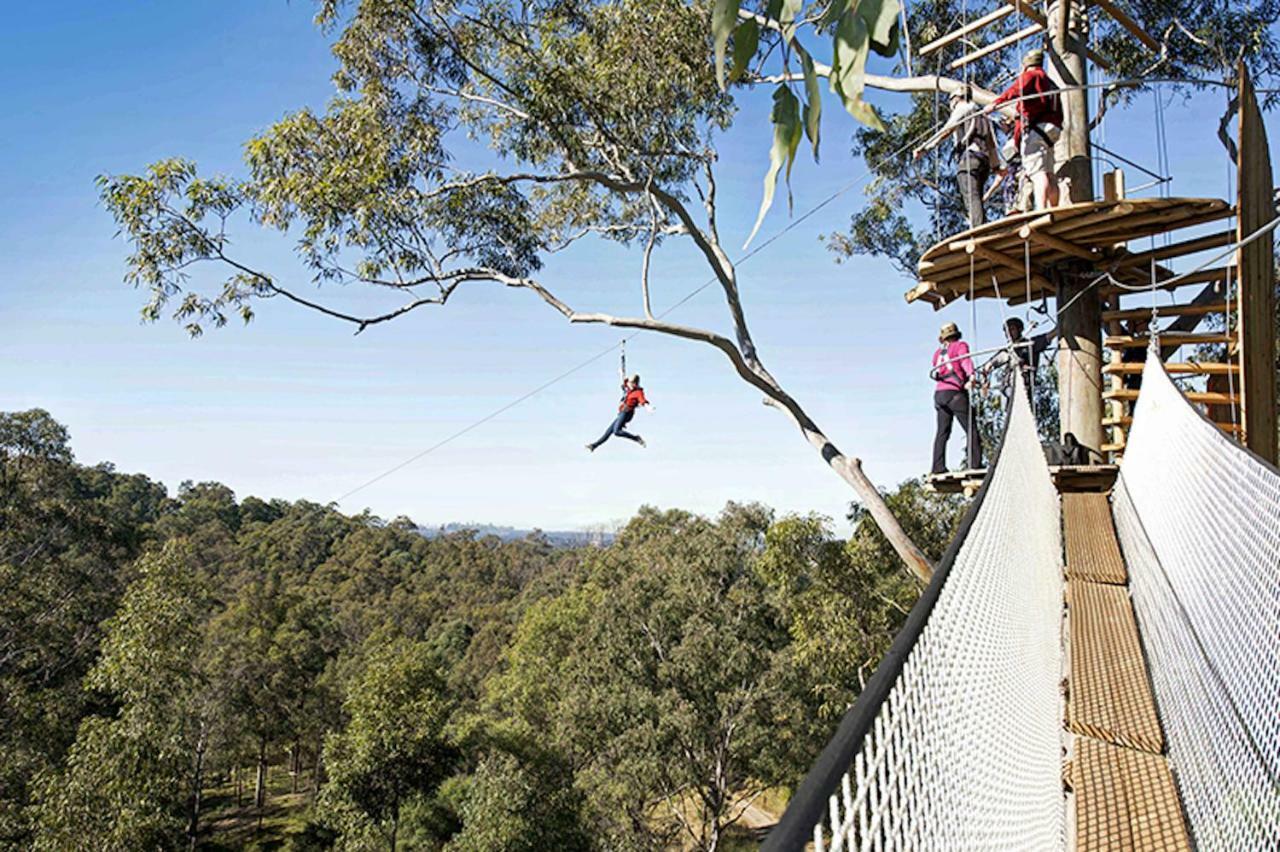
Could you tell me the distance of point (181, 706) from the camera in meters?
13.6

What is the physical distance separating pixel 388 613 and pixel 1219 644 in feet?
111

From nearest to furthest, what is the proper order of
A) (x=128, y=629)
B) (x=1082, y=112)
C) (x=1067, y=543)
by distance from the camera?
(x=1067, y=543) → (x=1082, y=112) → (x=128, y=629)

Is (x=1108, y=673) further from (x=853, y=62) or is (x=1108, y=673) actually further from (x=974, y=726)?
(x=853, y=62)

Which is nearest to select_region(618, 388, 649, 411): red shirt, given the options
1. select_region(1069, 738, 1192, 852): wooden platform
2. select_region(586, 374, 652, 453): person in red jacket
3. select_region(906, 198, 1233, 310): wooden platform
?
select_region(586, 374, 652, 453): person in red jacket

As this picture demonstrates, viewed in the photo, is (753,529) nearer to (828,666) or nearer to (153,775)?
(828,666)

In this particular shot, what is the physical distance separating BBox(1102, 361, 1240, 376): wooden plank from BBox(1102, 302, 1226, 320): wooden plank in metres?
0.32

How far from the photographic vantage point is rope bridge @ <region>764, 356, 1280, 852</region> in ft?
2.87

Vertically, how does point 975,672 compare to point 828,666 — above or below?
above

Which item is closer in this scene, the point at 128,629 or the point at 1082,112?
the point at 1082,112

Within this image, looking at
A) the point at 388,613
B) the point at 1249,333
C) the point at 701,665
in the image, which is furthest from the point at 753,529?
the point at 388,613

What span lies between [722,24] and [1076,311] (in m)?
5.91

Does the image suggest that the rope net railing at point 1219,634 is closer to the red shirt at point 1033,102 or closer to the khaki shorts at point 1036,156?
the red shirt at point 1033,102

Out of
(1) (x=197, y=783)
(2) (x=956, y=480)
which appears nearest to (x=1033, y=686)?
(2) (x=956, y=480)

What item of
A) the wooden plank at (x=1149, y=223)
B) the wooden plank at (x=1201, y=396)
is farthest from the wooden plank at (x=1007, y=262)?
the wooden plank at (x=1201, y=396)
